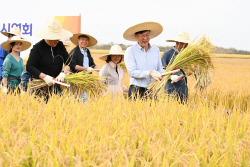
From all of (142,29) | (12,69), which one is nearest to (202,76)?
(142,29)

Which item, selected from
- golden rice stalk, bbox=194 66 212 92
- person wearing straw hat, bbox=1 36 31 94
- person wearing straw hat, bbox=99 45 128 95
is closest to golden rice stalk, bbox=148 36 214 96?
golden rice stalk, bbox=194 66 212 92

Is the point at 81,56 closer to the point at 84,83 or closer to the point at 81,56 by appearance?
the point at 81,56

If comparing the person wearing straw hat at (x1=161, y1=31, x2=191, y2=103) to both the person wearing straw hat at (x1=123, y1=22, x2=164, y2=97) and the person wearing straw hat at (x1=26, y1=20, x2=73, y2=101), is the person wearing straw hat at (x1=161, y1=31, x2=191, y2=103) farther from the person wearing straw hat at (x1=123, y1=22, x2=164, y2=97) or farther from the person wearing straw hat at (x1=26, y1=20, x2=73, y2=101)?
the person wearing straw hat at (x1=26, y1=20, x2=73, y2=101)

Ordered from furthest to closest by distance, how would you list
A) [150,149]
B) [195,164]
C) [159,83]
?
[159,83]
[150,149]
[195,164]

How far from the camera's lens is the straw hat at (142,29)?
124 inches

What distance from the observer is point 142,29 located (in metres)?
3.13

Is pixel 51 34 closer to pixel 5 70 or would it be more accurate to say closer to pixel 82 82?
pixel 82 82

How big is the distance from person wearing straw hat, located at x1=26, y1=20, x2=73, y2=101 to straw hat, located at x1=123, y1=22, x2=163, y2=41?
828mm

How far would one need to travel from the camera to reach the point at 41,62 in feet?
9.62

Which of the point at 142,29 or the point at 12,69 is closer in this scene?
the point at 142,29

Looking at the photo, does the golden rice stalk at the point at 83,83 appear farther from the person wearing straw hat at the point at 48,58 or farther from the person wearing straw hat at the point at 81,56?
the person wearing straw hat at the point at 81,56

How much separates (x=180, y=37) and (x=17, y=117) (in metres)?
2.68

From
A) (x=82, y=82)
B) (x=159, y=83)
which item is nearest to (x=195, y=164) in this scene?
(x=159, y=83)

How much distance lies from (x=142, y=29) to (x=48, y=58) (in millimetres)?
1238
